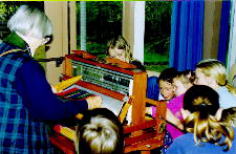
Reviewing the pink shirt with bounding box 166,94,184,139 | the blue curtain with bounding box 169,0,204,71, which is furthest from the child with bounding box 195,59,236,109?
the blue curtain with bounding box 169,0,204,71

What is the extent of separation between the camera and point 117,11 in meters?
9.62

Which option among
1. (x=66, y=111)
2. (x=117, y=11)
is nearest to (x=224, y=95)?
(x=66, y=111)

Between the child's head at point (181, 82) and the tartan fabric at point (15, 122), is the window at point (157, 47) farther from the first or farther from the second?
the tartan fabric at point (15, 122)

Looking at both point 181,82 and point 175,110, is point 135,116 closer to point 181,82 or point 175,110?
point 175,110

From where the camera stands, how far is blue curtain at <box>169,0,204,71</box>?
3.61 meters

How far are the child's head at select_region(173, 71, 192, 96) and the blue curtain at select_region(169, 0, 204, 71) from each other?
1.02 metres

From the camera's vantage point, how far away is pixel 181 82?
8.96 ft

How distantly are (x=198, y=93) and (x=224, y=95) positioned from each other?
32.2 inches

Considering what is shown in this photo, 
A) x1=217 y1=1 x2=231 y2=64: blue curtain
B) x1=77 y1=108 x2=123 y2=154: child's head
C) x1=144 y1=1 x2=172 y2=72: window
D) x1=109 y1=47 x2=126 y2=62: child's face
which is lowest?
x1=144 y1=1 x2=172 y2=72: window

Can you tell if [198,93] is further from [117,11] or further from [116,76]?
[117,11]

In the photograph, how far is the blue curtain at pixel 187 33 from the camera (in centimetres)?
361

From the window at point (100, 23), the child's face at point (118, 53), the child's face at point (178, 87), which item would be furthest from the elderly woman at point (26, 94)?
the window at point (100, 23)

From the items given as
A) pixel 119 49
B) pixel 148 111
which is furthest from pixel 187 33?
pixel 148 111

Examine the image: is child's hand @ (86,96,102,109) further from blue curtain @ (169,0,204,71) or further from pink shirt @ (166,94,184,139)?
blue curtain @ (169,0,204,71)
